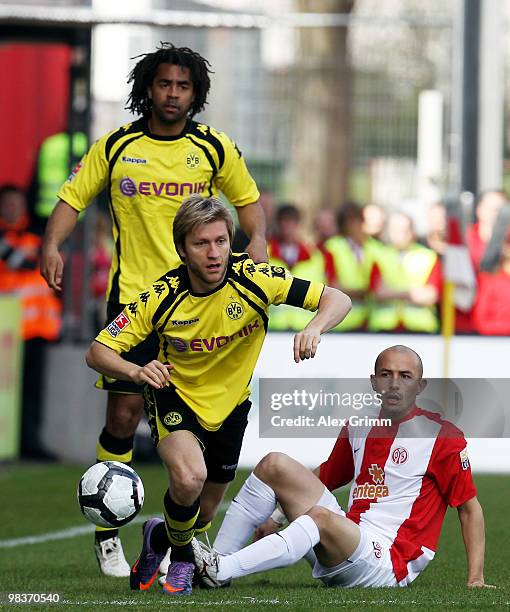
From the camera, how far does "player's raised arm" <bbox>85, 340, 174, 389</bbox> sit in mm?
5668

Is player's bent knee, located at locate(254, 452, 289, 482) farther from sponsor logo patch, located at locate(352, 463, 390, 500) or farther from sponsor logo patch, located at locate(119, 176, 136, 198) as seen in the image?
sponsor logo patch, located at locate(119, 176, 136, 198)

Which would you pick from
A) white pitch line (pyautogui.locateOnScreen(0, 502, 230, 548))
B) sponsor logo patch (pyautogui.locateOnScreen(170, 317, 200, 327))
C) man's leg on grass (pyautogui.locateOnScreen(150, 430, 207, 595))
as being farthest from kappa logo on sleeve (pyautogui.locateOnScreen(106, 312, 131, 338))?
white pitch line (pyautogui.locateOnScreen(0, 502, 230, 548))

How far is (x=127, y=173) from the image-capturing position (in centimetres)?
711

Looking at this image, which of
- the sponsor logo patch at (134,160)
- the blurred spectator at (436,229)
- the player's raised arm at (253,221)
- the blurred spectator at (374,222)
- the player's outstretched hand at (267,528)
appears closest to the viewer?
the player's outstretched hand at (267,528)

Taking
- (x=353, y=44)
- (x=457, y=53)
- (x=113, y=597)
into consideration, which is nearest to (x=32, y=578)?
(x=113, y=597)

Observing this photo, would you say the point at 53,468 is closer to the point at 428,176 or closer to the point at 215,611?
the point at 428,176

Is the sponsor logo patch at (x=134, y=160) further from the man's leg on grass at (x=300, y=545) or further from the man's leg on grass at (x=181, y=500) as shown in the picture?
the man's leg on grass at (x=300, y=545)

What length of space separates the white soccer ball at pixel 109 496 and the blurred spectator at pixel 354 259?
21.1 feet

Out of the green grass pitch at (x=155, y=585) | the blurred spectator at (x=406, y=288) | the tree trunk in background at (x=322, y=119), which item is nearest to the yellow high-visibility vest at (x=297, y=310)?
the blurred spectator at (x=406, y=288)

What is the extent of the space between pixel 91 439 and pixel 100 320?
112 cm

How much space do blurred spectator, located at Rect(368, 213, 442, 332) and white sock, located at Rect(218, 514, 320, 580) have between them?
20.7 ft

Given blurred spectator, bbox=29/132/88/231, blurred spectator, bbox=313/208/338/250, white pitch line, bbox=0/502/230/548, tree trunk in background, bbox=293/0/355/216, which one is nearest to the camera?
white pitch line, bbox=0/502/230/548

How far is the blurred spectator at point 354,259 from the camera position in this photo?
12711 millimetres

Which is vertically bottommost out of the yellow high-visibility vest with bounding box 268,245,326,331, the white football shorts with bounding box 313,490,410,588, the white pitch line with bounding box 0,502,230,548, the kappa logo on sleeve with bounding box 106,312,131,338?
the white pitch line with bounding box 0,502,230,548
